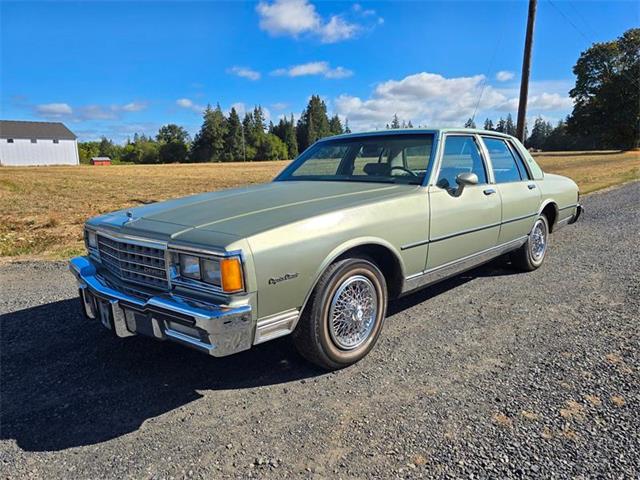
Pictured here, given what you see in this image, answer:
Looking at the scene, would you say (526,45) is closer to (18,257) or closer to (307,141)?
(18,257)

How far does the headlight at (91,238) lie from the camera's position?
3.36 m

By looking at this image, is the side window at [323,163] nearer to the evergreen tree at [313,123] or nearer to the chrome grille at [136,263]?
the chrome grille at [136,263]

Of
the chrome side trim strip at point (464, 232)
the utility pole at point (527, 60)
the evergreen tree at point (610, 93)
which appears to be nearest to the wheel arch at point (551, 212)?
the chrome side trim strip at point (464, 232)

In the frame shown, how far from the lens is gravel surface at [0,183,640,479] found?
216 centimetres

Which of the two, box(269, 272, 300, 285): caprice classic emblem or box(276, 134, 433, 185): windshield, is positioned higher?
box(276, 134, 433, 185): windshield

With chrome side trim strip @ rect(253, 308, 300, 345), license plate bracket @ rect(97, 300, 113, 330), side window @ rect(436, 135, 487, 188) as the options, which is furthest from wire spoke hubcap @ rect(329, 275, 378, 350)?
license plate bracket @ rect(97, 300, 113, 330)

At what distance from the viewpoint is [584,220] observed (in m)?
8.45

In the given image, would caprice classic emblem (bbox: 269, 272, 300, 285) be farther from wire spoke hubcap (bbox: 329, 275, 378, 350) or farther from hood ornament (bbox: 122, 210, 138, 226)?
hood ornament (bbox: 122, 210, 138, 226)

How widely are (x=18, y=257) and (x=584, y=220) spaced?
31.1ft

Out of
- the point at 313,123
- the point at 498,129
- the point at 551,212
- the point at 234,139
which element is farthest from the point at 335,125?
the point at 551,212

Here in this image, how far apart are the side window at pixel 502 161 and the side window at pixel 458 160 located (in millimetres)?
261

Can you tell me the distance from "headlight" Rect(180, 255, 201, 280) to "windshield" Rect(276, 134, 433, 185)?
1.93 m

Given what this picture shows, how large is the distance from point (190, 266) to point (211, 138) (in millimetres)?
93189

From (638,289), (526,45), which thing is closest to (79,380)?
(638,289)
